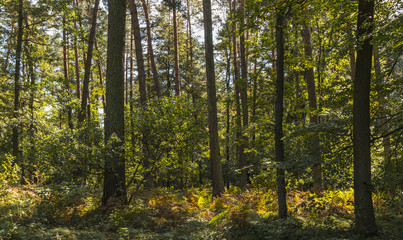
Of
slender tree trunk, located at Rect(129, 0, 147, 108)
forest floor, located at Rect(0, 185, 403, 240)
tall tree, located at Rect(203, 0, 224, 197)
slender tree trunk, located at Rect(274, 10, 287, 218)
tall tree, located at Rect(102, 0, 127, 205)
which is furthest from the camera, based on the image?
slender tree trunk, located at Rect(129, 0, 147, 108)

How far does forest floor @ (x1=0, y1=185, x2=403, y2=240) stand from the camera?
5.58 m

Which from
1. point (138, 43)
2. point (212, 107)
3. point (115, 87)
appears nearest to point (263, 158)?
point (212, 107)

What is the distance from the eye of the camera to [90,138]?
307 inches

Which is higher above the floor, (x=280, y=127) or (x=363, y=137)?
(x=280, y=127)

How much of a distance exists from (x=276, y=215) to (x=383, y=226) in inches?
87.3

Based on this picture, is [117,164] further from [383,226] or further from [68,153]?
[383,226]

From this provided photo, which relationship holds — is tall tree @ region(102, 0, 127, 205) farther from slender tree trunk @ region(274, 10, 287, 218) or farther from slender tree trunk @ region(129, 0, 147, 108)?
slender tree trunk @ region(129, 0, 147, 108)

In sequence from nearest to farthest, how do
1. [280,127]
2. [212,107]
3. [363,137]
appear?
1. [363,137]
2. [280,127]
3. [212,107]

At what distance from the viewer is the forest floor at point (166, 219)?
5582mm

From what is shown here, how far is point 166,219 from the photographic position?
7391mm

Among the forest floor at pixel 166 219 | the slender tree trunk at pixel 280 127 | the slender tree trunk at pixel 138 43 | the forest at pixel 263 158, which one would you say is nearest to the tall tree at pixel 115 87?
the forest at pixel 263 158

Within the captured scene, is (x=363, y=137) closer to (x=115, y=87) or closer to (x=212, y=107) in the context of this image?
(x=212, y=107)

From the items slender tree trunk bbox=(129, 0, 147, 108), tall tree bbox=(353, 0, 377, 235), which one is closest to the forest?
tall tree bbox=(353, 0, 377, 235)

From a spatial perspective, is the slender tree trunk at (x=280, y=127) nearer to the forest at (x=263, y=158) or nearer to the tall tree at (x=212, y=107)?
the forest at (x=263, y=158)
